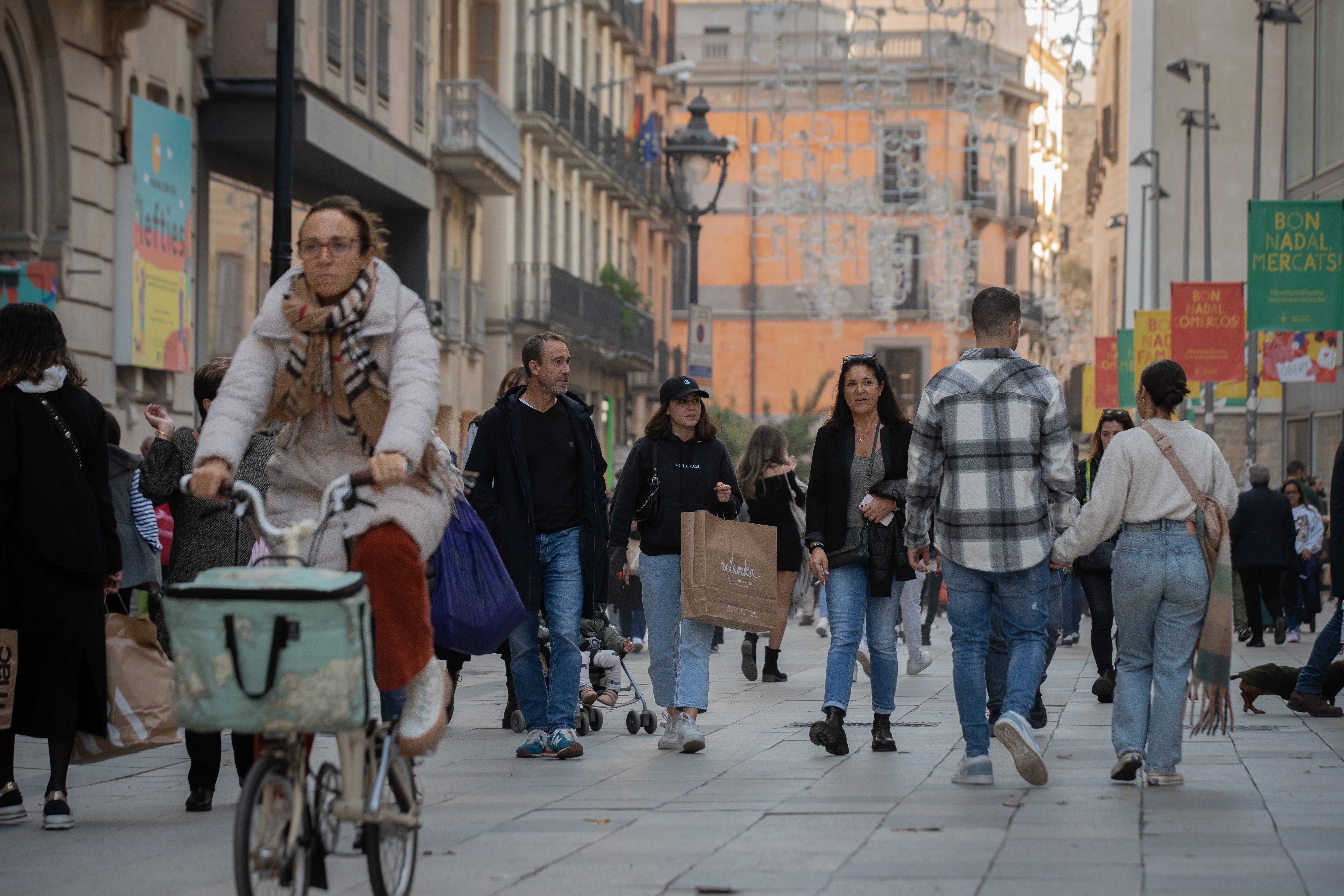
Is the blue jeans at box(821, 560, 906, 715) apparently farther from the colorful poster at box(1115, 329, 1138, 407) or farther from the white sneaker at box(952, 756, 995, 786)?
the colorful poster at box(1115, 329, 1138, 407)

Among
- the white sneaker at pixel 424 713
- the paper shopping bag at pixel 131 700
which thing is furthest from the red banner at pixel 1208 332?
the white sneaker at pixel 424 713

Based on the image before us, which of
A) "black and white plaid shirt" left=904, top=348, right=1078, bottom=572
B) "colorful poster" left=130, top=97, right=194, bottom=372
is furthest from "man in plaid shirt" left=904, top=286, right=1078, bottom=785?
"colorful poster" left=130, top=97, right=194, bottom=372

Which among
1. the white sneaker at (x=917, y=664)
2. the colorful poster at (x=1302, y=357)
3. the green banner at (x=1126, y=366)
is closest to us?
the white sneaker at (x=917, y=664)

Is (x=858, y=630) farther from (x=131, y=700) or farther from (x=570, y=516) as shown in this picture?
(x=131, y=700)

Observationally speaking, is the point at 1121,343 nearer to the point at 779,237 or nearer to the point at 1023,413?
the point at 779,237

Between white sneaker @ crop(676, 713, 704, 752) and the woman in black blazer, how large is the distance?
0.58 meters

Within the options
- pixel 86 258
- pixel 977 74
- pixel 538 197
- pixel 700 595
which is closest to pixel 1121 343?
pixel 977 74

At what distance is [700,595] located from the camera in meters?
9.91

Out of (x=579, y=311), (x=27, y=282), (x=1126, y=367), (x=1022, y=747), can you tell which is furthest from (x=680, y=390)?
(x=579, y=311)

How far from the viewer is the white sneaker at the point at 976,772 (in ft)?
27.1

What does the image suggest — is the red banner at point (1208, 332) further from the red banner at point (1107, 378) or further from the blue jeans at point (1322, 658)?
the blue jeans at point (1322, 658)

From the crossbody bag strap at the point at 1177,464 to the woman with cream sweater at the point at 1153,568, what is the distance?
0.05ft

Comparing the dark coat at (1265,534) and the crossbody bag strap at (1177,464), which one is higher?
the crossbody bag strap at (1177,464)

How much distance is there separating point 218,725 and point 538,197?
34.7 metres
